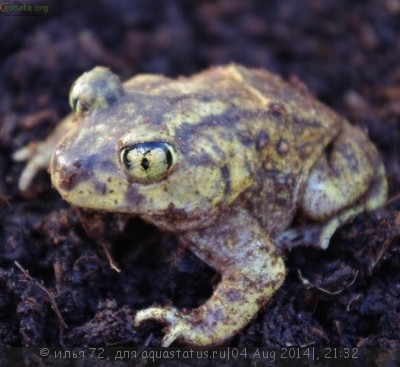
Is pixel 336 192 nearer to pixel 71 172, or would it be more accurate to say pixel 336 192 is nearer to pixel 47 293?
pixel 71 172

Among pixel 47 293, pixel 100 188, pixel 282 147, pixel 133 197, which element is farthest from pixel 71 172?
pixel 282 147

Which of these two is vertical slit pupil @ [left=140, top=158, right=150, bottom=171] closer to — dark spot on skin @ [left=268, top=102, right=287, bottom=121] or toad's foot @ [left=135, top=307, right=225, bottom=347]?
toad's foot @ [left=135, top=307, right=225, bottom=347]

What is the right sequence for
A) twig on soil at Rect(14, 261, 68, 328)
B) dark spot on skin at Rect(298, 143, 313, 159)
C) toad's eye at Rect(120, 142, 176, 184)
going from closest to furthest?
1. toad's eye at Rect(120, 142, 176, 184)
2. twig on soil at Rect(14, 261, 68, 328)
3. dark spot on skin at Rect(298, 143, 313, 159)

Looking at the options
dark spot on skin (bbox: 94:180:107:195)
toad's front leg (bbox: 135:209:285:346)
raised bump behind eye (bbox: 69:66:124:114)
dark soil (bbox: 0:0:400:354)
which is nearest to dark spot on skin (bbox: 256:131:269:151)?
toad's front leg (bbox: 135:209:285:346)

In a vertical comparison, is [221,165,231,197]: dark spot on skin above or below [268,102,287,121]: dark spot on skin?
below

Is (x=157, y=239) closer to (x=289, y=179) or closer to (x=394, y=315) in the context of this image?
(x=289, y=179)
